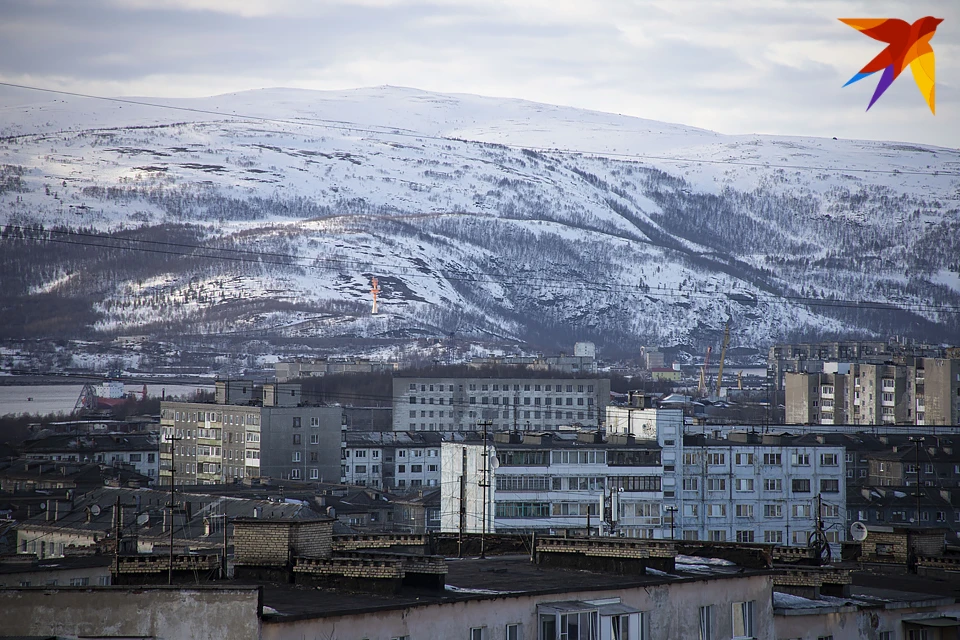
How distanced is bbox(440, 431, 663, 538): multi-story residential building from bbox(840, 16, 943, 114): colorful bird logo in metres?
33.2

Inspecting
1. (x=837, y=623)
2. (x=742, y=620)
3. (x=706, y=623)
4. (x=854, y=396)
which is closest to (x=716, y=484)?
(x=837, y=623)

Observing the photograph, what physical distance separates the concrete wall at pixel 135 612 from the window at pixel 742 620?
620 cm

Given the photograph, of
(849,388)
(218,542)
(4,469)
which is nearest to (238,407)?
(4,469)

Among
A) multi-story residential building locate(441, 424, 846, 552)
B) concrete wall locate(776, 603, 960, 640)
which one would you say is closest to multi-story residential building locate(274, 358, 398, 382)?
multi-story residential building locate(441, 424, 846, 552)

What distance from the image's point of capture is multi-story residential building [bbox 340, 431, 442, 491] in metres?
76.6

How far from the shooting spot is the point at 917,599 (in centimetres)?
1769

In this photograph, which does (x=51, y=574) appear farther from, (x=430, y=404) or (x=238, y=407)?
(x=430, y=404)

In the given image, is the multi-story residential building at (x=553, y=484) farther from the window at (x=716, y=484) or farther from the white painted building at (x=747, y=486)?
the window at (x=716, y=484)

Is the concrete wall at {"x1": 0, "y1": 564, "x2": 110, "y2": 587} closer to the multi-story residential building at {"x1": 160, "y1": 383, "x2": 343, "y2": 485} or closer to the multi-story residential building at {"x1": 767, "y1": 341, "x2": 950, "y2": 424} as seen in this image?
the multi-story residential building at {"x1": 160, "y1": 383, "x2": 343, "y2": 485}

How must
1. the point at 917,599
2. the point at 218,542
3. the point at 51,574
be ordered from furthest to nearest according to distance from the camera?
the point at 218,542, the point at 51,574, the point at 917,599

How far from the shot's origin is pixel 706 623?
15.5m

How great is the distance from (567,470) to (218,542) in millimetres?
15313

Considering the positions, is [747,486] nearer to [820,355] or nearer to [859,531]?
[859,531]

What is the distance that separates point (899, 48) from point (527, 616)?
6.49 meters
